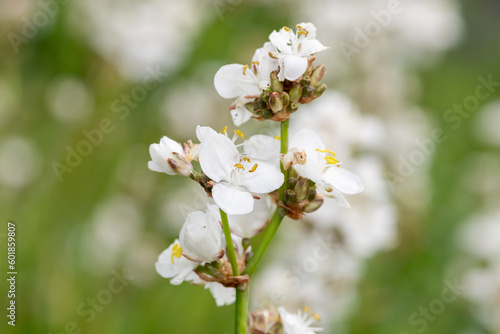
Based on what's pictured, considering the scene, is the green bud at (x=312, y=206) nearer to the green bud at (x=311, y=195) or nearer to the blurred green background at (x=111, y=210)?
the green bud at (x=311, y=195)

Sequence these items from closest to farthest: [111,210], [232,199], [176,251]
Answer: [232,199] < [176,251] < [111,210]

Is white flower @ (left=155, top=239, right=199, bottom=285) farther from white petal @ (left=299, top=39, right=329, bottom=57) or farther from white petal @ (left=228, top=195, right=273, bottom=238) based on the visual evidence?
white petal @ (left=299, top=39, right=329, bottom=57)

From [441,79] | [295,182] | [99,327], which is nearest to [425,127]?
[99,327]

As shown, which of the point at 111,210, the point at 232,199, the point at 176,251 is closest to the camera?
the point at 232,199

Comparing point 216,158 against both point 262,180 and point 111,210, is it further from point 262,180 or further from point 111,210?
point 111,210

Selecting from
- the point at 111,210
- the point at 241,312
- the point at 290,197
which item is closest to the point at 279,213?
the point at 290,197

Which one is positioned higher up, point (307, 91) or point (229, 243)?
point (307, 91)
